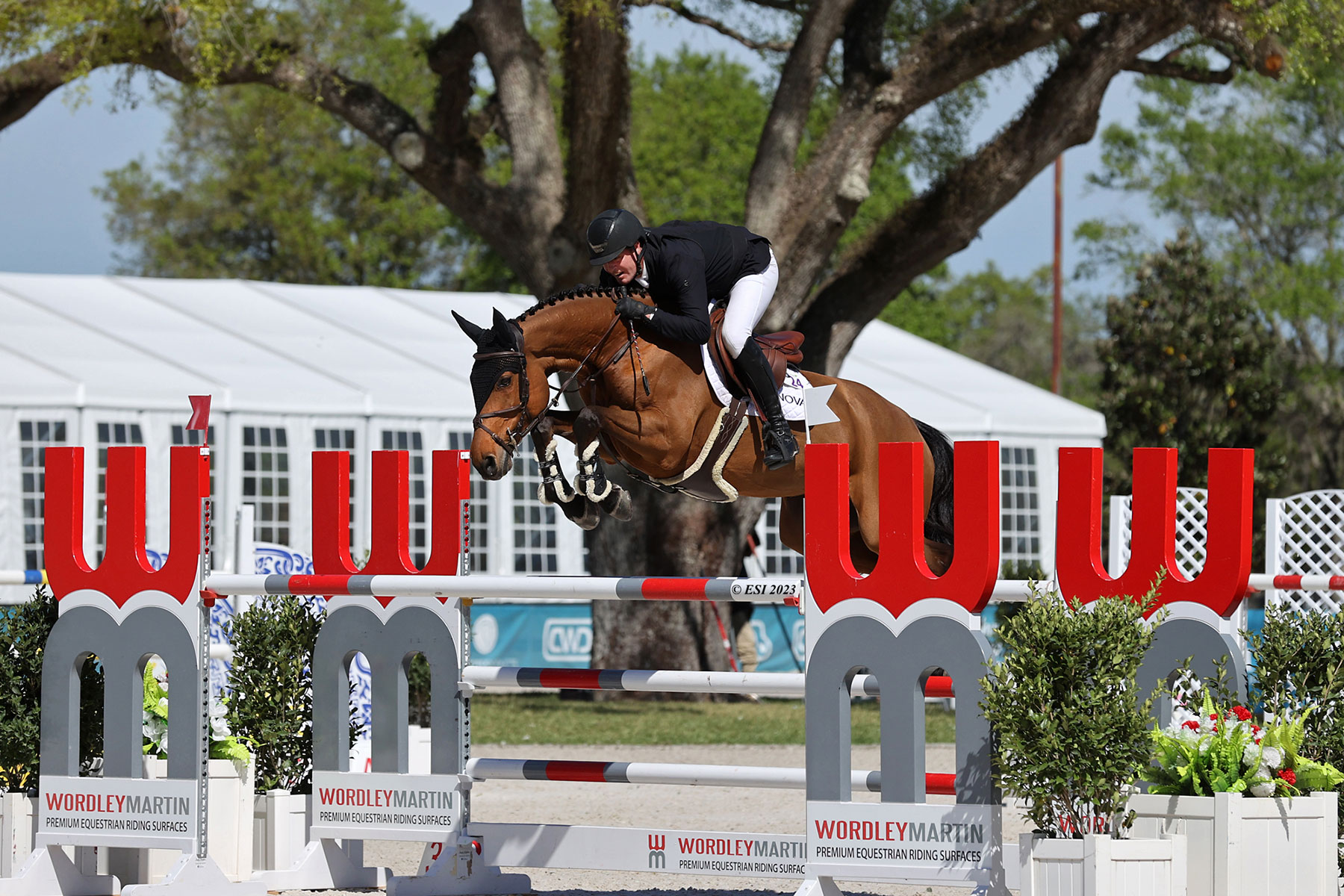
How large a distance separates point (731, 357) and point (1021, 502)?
10.9m

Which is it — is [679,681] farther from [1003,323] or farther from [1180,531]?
[1003,323]

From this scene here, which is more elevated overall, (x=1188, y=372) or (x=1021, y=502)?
(x=1188, y=372)

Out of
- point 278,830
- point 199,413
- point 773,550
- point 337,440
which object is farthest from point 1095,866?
point 773,550

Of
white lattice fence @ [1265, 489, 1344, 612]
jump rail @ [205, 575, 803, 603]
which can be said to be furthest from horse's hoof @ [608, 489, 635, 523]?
white lattice fence @ [1265, 489, 1344, 612]

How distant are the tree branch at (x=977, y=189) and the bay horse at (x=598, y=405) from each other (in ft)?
20.8

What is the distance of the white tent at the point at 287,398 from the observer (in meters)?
12.7

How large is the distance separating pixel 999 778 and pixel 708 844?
38.4 inches

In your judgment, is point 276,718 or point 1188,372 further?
point 1188,372

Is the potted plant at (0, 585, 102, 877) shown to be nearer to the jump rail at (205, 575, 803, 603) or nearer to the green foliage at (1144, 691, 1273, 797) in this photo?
the jump rail at (205, 575, 803, 603)

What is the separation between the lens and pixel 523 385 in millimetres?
5055

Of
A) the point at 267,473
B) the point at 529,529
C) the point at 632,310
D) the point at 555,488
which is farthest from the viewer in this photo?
the point at 529,529

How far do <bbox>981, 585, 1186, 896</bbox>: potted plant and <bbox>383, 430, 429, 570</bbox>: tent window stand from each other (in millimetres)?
9867

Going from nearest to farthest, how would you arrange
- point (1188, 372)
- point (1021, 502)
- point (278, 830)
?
point (278, 830) < point (1021, 502) < point (1188, 372)

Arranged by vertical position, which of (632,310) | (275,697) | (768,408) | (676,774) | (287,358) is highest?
(287,358)
